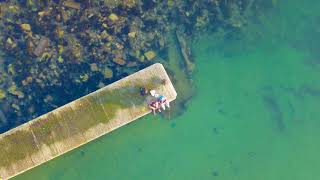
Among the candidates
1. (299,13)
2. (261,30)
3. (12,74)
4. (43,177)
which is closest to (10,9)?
(12,74)

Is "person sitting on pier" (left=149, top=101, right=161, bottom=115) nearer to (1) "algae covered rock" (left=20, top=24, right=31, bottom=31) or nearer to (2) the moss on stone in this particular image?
(2) the moss on stone

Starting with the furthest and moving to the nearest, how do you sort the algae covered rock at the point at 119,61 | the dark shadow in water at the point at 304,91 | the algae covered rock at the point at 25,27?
the dark shadow in water at the point at 304,91, the algae covered rock at the point at 119,61, the algae covered rock at the point at 25,27

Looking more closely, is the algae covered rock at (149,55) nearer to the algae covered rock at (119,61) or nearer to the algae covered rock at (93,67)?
the algae covered rock at (119,61)

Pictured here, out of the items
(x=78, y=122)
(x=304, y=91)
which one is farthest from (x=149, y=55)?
(x=304, y=91)

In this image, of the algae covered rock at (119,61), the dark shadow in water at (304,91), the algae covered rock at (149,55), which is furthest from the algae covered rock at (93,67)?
the dark shadow in water at (304,91)

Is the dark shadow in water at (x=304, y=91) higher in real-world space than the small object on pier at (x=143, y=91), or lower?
lower

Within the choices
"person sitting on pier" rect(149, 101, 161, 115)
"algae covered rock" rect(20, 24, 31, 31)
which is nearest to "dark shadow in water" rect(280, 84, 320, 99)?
"person sitting on pier" rect(149, 101, 161, 115)

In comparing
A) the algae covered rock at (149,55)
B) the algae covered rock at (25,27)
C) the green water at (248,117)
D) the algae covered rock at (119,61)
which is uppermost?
the algae covered rock at (25,27)
